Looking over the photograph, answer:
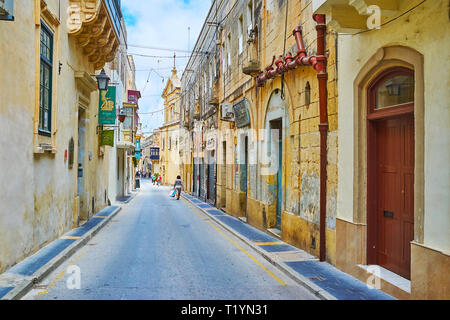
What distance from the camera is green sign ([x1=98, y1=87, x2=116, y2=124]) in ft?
55.5

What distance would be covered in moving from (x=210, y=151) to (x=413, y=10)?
19334mm

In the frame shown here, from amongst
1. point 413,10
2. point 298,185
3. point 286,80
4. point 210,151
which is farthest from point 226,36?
point 413,10

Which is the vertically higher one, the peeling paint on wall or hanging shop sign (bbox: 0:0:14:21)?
hanging shop sign (bbox: 0:0:14:21)

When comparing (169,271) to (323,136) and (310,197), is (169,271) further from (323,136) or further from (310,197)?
(323,136)

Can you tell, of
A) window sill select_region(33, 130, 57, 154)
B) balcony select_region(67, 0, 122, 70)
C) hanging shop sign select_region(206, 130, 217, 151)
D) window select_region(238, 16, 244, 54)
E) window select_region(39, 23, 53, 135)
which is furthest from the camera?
hanging shop sign select_region(206, 130, 217, 151)

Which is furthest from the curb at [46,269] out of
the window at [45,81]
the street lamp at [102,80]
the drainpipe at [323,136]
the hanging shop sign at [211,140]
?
the hanging shop sign at [211,140]

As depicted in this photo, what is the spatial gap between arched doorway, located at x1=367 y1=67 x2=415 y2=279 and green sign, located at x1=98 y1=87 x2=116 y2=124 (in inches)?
480

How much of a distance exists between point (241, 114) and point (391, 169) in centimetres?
982

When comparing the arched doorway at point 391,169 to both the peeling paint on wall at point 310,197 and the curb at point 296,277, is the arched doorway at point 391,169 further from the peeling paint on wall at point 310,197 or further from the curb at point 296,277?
the peeling paint on wall at point 310,197

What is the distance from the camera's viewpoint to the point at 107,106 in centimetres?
1706

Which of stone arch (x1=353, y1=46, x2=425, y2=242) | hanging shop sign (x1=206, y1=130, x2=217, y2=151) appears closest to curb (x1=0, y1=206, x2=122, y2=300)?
stone arch (x1=353, y1=46, x2=425, y2=242)

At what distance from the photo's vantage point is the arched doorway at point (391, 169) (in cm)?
627

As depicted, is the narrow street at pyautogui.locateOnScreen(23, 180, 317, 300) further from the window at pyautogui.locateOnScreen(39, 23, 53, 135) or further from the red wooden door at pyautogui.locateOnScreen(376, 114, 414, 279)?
the window at pyautogui.locateOnScreen(39, 23, 53, 135)

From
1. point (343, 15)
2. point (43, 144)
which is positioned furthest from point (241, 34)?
point (343, 15)
